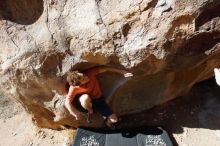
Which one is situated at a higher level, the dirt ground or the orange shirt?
the orange shirt

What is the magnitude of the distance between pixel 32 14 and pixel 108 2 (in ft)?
2.55

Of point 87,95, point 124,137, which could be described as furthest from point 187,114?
point 87,95

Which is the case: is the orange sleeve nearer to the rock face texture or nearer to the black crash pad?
the rock face texture

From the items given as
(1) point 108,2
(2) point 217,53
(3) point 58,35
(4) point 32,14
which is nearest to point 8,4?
(4) point 32,14

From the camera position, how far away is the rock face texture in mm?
3305

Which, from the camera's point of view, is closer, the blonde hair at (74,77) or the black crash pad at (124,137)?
the blonde hair at (74,77)

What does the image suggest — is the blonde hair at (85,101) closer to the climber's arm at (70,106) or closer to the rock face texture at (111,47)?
the climber's arm at (70,106)

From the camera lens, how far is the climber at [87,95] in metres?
3.77

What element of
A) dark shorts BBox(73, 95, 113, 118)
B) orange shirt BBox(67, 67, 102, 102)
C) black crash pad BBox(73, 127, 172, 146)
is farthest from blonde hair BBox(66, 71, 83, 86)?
black crash pad BBox(73, 127, 172, 146)

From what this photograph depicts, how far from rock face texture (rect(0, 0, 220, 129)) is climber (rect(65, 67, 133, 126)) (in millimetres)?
88

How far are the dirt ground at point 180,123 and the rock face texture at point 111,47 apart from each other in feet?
0.46

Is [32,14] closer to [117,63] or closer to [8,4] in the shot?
[8,4]

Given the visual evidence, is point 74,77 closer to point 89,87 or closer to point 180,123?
point 89,87

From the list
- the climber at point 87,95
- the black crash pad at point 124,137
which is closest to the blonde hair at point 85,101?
the climber at point 87,95
